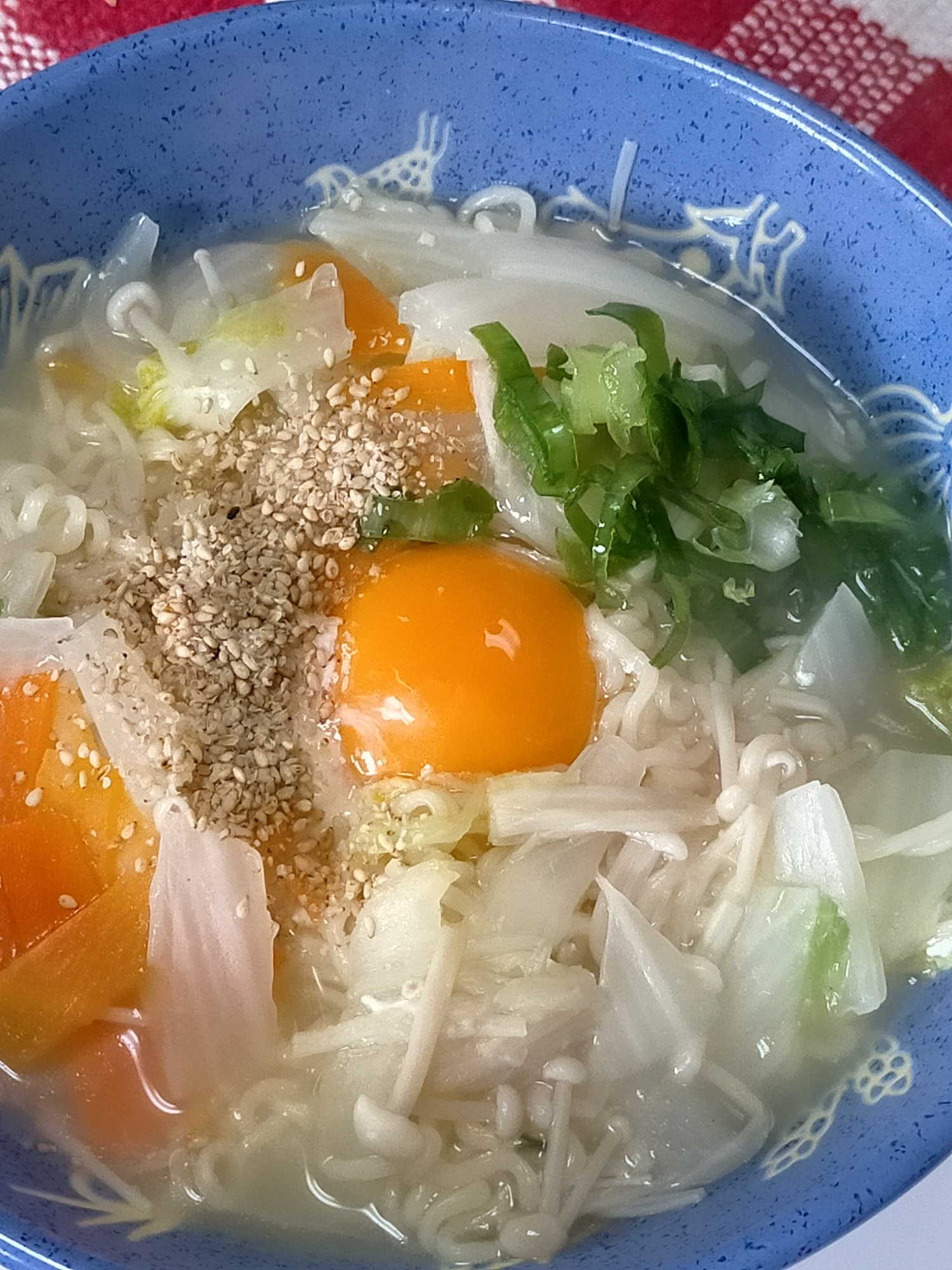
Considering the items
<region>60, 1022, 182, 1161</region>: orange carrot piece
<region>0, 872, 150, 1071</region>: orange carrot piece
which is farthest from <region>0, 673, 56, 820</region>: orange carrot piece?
<region>60, 1022, 182, 1161</region>: orange carrot piece

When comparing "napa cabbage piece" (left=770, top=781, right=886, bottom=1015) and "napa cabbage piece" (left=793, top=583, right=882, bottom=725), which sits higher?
"napa cabbage piece" (left=793, top=583, right=882, bottom=725)

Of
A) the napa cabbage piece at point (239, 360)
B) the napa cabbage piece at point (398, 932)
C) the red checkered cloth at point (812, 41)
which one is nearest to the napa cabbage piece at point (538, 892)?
the napa cabbage piece at point (398, 932)

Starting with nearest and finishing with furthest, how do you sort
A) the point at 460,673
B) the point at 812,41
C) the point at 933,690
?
the point at 460,673 < the point at 933,690 < the point at 812,41

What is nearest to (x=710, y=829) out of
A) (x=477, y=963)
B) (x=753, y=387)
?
(x=477, y=963)

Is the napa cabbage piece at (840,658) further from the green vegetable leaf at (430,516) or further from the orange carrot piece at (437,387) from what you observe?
the orange carrot piece at (437,387)

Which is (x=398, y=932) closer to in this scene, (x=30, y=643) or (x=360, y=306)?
(x=30, y=643)

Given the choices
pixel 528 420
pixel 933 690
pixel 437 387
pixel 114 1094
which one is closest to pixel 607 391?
pixel 528 420

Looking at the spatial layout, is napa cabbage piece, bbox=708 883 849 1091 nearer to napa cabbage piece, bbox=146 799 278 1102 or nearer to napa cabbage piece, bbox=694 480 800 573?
napa cabbage piece, bbox=694 480 800 573
